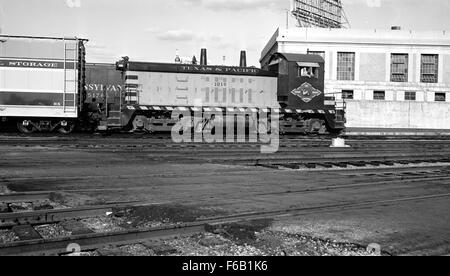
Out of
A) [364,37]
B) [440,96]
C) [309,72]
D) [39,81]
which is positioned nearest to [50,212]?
[39,81]

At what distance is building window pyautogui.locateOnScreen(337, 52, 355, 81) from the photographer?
5388cm

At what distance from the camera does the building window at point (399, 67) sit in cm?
5438

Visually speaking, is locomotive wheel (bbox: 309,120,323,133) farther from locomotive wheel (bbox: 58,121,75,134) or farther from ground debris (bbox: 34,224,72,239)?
ground debris (bbox: 34,224,72,239)

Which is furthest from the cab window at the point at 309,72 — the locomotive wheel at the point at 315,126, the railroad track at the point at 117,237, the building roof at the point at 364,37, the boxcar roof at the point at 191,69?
the building roof at the point at 364,37

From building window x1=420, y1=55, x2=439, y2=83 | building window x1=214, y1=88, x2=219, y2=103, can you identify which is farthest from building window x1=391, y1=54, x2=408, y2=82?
building window x1=214, y1=88, x2=219, y2=103

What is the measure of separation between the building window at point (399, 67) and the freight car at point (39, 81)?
42.3m

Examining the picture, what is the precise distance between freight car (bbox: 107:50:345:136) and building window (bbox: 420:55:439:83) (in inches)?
1359

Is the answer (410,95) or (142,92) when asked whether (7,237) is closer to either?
(142,92)

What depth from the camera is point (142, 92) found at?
2264 cm

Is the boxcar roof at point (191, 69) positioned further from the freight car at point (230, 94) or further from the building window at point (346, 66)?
the building window at point (346, 66)

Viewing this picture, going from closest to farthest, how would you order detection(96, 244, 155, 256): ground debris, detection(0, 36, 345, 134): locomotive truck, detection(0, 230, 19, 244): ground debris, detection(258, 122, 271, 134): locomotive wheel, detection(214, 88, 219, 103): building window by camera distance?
detection(96, 244, 155, 256): ground debris, detection(0, 230, 19, 244): ground debris, detection(0, 36, 345, 134): locomotive truck, detection(258, 122, 271, 134): locomotive wheel, detection(214, 88, 219, 103): building window

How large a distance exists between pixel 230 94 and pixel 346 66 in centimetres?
3380
